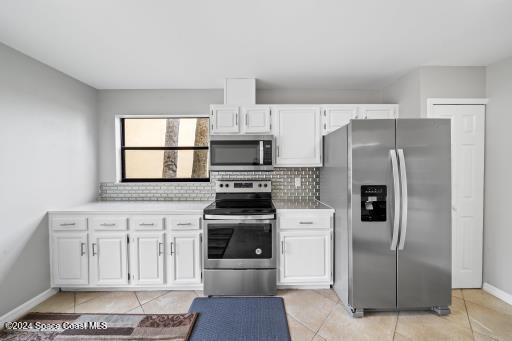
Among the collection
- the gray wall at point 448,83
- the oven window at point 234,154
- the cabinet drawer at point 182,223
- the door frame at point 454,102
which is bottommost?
the cabinet drawer at point 182,223

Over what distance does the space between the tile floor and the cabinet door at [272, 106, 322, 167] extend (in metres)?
1.58

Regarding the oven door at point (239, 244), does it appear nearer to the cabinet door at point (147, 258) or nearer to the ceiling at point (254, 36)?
the cabinet door at point (147, 258)

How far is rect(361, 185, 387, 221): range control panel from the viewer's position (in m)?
2.21

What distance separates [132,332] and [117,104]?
289 cm

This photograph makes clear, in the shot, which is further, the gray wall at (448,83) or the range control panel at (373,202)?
the gray wall at (448,83)

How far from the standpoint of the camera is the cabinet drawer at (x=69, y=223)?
8.75 feet

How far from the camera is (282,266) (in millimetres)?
2711

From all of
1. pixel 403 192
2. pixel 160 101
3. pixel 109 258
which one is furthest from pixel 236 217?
pixel 160 101

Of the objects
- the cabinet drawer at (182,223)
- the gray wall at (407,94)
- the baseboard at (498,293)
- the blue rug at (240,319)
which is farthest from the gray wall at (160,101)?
the baseboard at (498,293)

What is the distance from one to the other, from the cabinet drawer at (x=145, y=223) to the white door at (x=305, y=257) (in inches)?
56.6

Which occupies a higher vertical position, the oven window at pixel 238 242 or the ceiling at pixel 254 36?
the ceiling at pixel 254 36

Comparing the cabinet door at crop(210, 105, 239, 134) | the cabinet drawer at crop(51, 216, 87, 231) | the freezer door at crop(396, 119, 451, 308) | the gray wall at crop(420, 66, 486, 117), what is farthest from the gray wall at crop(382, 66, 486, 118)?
the cabinet drawer at crop(51, 216, 87, 231)

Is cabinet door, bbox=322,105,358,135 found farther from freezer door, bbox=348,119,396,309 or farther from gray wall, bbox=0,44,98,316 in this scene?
gray wall, bbox=0,44,98,316

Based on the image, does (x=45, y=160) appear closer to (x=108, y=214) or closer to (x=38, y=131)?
(x=38, y=131)
